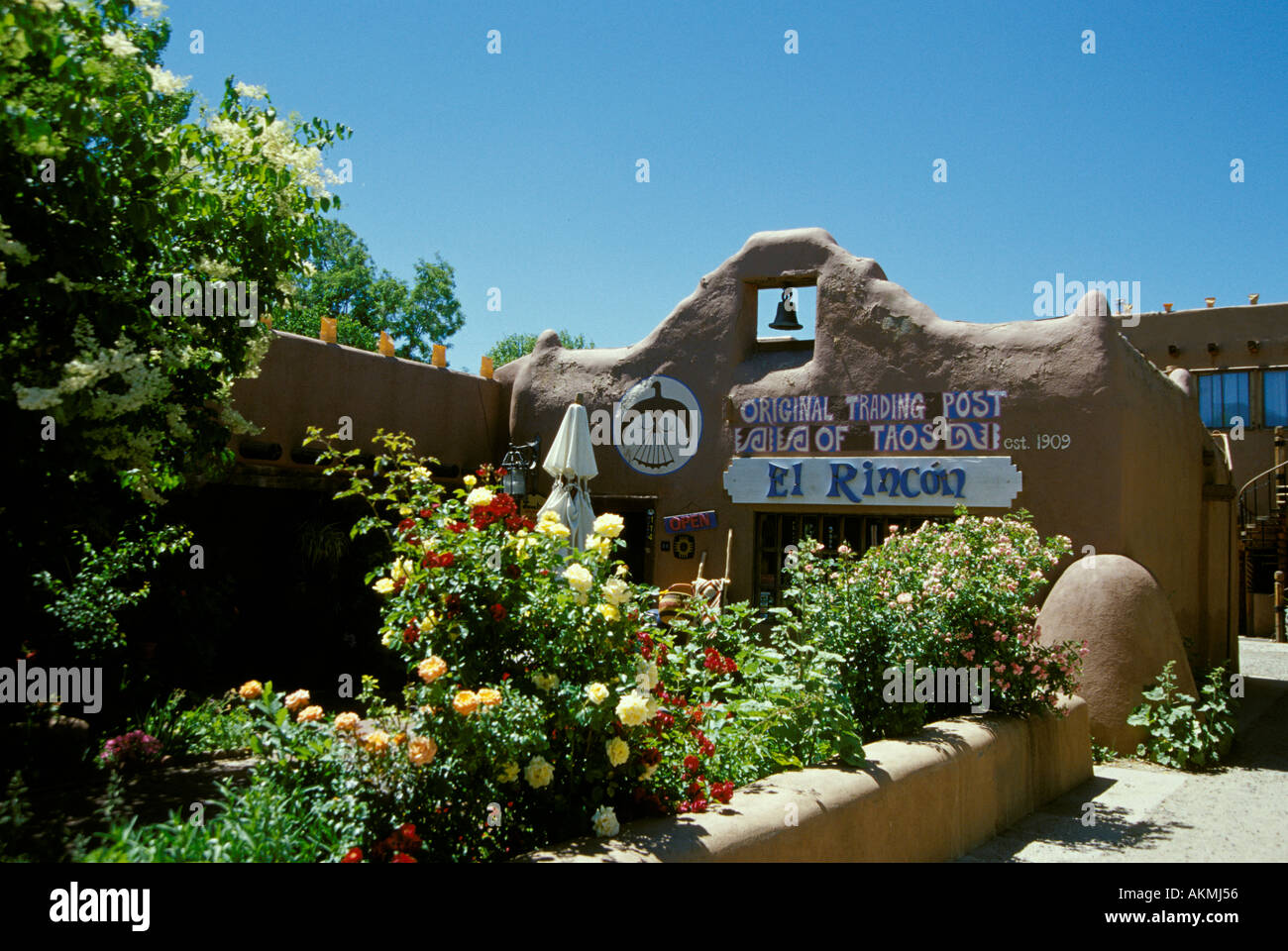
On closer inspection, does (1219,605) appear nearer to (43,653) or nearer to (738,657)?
(738,657)

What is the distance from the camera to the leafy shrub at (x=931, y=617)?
18.8 feet

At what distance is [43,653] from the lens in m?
6.02

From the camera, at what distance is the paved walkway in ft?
17.1

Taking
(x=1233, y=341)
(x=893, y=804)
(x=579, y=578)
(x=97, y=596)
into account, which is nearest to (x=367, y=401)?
(x=97, y=596)

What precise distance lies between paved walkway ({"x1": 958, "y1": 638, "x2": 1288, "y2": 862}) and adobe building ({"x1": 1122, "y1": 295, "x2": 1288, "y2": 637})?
15035 millimetres

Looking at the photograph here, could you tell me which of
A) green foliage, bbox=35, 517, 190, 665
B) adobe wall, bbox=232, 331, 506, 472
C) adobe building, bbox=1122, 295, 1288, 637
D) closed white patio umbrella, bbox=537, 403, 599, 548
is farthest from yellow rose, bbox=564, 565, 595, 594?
adobe building, bbox=1122, 295, 1288, 637

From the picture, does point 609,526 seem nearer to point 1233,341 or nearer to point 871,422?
point 871,422

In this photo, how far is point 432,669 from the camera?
321 cm

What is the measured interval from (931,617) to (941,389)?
4291 mm

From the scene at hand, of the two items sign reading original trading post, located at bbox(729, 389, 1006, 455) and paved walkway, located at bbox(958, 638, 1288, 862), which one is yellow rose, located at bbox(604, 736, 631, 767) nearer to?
paved walkway, located at bbox(958, 638, 1288, 862)

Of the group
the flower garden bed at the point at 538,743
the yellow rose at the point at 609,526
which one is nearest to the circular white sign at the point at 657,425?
the flower garden bed at the point at 538,743

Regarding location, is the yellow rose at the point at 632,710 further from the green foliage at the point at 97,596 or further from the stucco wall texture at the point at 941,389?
the stucco wall texture at the point at 941,389

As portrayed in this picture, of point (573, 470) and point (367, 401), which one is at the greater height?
point (367, 401)

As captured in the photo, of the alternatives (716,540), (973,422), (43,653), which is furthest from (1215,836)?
(43,653)
